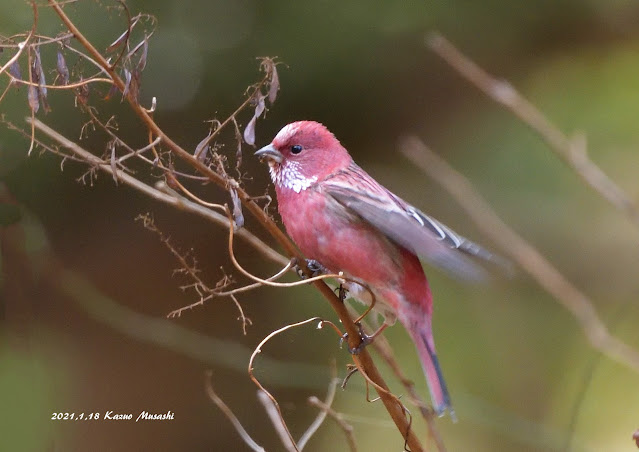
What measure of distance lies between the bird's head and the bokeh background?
643mm

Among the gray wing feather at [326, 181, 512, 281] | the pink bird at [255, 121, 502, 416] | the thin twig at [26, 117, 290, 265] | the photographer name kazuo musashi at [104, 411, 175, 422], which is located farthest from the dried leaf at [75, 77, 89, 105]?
the photographer name kazuo musashi at [104, 411, 175, 422]

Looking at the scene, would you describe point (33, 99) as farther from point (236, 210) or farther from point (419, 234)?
point (419, 234)

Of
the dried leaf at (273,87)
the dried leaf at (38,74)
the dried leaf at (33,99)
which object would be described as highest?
the dried leaf at (273,87)

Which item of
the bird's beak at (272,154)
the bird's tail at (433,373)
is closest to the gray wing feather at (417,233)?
the bird's beak at (272,154)

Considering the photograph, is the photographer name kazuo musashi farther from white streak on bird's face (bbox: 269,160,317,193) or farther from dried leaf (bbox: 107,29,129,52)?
dried leaf (bbox: 107,29,129,52)

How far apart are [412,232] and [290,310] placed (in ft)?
6.19

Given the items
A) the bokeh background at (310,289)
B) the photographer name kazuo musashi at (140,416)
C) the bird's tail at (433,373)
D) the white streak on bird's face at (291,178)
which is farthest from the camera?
the photographer name kazuo musashi at (140,416)

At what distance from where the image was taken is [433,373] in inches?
130

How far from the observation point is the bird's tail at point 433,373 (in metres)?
3.23

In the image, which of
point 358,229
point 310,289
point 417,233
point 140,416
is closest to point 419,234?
point 417,233

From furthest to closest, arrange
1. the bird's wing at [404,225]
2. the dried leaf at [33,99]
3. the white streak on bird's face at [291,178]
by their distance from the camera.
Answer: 1. the white streak on bird's face at [291,178]
2. the bird's wing at [404,225]
3. the dried leaf at [33,99]

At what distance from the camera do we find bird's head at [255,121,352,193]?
346 centimetres

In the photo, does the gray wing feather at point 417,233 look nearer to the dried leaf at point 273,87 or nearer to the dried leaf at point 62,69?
the dried leaf at point 273,87

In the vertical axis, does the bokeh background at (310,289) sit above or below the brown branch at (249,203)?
above
